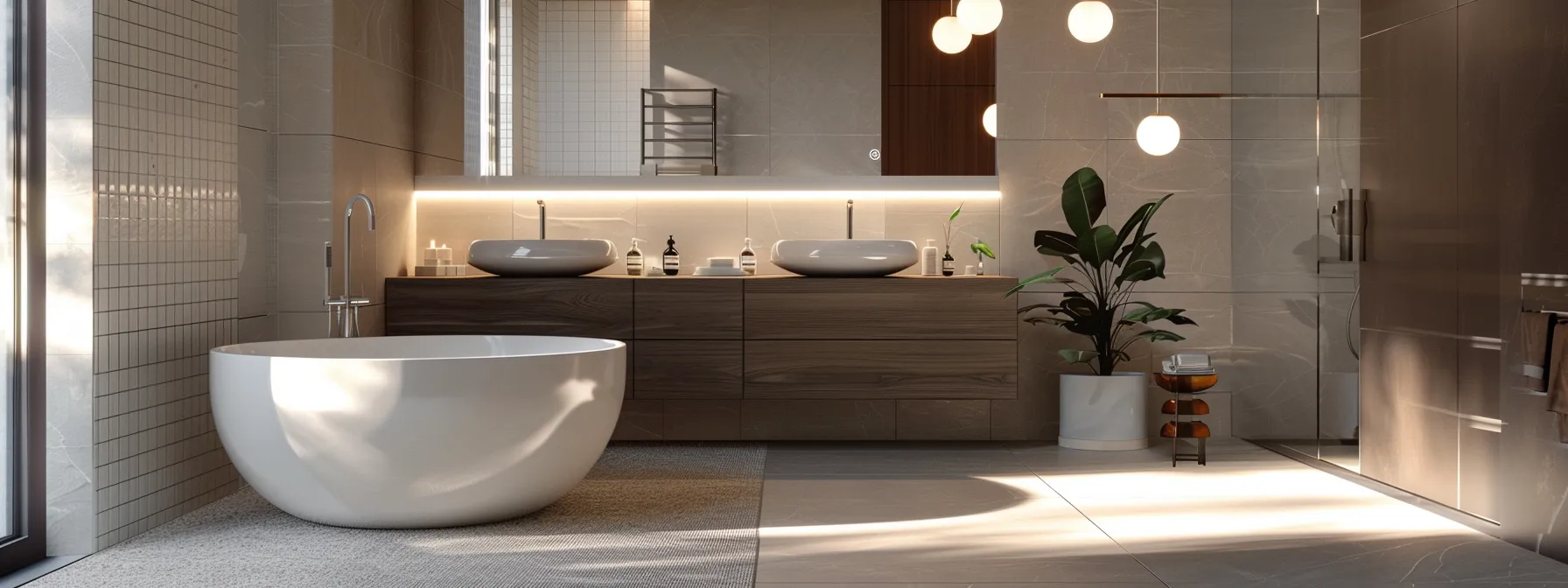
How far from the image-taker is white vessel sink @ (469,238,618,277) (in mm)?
4508

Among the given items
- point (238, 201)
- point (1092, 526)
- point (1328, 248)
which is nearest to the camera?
point (1092, 526)

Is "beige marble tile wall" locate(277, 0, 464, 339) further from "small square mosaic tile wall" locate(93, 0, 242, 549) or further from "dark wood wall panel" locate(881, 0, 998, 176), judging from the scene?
"dark wood wall panel" locate(881, 0, 998, 176)

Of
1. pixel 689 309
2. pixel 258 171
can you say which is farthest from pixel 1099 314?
pixel 258 171

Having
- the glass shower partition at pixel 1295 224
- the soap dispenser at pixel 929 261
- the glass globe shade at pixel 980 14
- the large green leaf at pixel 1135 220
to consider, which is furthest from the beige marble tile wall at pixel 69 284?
the glass shower partition at pixel 1295 224

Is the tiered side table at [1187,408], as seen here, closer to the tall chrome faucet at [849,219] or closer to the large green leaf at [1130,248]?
the large green leaf at [1130,248]

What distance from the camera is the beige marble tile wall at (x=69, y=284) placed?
2.97 meters

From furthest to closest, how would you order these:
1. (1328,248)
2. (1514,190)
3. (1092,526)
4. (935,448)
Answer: (935,448) < (1328,248) < (1092,526) < (1514,190)

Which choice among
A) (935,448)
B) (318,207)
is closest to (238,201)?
(318,207)

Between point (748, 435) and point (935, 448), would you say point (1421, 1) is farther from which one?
point (748, 435)

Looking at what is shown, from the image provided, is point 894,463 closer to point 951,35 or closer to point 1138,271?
point 1138,271

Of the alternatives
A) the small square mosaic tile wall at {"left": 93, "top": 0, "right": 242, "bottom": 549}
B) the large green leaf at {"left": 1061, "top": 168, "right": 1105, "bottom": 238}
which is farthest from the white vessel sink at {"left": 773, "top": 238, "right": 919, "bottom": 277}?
the small square mosaic tile wall at {"left": 93, "top": 0, "right": 242, "bottom": 549}

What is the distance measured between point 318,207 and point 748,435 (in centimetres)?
180

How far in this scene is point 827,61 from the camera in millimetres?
4918

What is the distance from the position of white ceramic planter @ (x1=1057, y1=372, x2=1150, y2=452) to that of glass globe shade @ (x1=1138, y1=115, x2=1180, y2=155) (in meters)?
0.86
